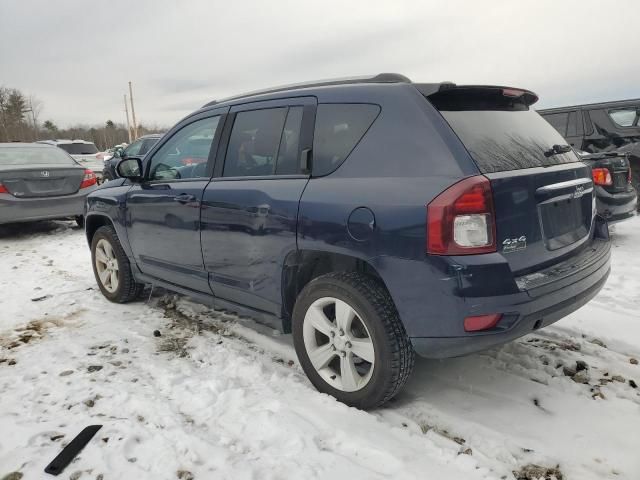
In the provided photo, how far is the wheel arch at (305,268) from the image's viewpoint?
2.76 m

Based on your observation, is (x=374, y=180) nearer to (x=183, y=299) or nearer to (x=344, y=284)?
(x=344, y=284)

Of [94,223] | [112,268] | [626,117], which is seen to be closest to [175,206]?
[112,268]

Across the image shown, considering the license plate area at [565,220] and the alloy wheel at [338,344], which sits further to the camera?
the alloy wheel at [338,344]

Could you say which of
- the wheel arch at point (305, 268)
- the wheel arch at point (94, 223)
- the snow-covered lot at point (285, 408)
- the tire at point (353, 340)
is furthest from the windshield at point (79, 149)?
the tire at point (353, 340)

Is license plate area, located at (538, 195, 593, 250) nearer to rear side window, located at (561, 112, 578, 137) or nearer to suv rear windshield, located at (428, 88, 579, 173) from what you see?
suv rear windshield, located at (428, 88, 579, 173)

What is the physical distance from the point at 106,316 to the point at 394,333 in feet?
9.85

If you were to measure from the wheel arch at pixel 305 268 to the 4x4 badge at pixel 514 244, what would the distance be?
0.70 meters

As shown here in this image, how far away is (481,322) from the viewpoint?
7.47 feet

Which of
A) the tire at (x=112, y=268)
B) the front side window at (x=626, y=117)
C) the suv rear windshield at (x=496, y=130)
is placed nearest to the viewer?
the suv rear windshield at (x=496, y=130)

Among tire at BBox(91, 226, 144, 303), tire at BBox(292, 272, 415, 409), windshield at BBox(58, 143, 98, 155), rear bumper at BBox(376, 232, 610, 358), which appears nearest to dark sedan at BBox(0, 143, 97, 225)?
tire at BBox(91, 226, 144, 303)

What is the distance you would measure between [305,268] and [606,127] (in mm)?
7328

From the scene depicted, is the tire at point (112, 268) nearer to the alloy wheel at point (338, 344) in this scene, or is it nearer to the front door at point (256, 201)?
the front door at point (256, 201)

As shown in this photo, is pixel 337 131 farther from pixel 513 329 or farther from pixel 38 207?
pixel 38 207

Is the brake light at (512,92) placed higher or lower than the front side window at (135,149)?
lower
